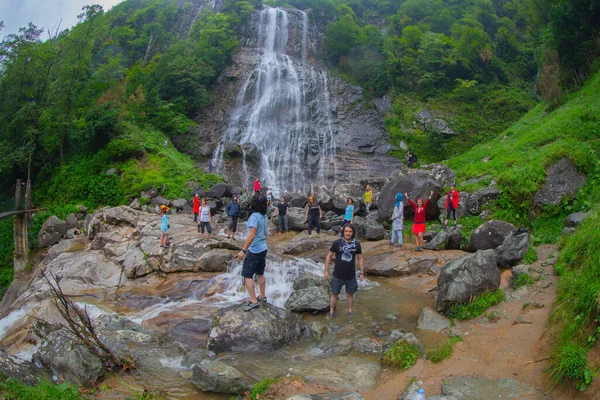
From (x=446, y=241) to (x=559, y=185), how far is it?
3708 millimetres

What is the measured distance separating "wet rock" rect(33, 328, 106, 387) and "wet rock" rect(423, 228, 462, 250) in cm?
933

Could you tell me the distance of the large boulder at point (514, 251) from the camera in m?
8.80

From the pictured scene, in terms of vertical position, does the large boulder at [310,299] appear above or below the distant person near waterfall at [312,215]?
below

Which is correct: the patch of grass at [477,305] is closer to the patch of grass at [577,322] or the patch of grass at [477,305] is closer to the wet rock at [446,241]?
the patch of grass at [577,322]

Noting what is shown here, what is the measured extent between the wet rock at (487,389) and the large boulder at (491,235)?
6.56 metres

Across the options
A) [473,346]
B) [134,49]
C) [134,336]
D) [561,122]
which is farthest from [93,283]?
[134,49]

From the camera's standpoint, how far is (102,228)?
52.6 ft

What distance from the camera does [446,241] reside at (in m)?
12.0

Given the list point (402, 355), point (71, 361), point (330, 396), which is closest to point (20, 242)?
point (71, 361)

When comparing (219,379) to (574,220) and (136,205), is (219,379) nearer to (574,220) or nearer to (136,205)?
(574,220)

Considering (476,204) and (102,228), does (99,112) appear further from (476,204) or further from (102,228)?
(476,204)

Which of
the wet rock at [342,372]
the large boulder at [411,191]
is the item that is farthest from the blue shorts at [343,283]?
the large boulder at [411,191]

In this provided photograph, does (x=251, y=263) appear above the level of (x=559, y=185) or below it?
below

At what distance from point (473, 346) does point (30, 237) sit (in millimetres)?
21702
